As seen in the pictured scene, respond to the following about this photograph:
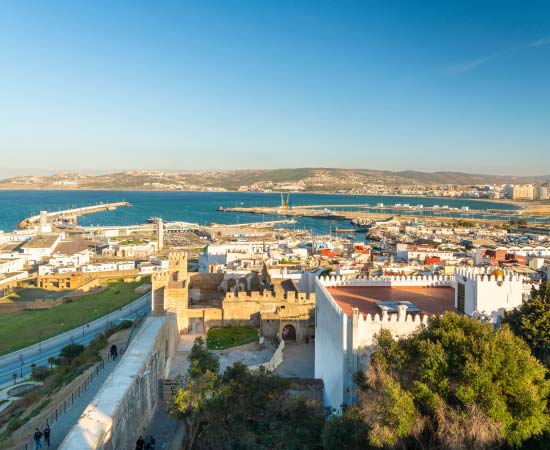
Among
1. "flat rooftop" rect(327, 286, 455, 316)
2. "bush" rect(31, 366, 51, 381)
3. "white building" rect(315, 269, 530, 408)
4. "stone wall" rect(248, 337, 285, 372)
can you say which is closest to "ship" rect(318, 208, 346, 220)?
"bush" rect(31, 366, 51, 381)

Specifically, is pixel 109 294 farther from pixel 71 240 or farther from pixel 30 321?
pixel 71 240

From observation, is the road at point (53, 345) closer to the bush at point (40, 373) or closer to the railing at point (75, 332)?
the railing at point (75, 332)

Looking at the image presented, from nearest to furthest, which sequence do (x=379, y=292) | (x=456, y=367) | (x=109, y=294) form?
(x=456, y=367), (x=379, y=292), (x=109, y=294)

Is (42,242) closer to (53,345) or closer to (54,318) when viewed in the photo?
(54,318)

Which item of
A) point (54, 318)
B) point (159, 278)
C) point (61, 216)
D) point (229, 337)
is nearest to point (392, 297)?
point (229, 337)

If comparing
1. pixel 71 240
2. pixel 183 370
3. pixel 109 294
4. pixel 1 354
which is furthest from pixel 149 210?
pixel 183 370

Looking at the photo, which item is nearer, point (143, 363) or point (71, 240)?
point (143, 363)

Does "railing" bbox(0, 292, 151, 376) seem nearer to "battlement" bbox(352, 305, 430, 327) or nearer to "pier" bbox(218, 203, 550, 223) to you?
"battlement" bbox(352, 305, 430, 327)
